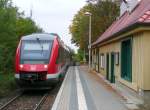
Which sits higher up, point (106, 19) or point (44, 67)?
point (106, 19)

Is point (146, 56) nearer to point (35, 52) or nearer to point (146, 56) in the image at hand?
point (146, 56)

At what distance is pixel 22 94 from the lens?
77.4ft

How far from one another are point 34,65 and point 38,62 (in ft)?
0.93

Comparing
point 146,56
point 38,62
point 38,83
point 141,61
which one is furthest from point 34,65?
point 146,56

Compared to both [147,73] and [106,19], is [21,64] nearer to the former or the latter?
[147,73]

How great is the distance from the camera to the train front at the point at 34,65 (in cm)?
2239

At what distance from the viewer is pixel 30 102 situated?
20.4 m

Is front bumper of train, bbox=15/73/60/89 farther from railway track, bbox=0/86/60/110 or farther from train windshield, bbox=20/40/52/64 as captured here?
train windshield, bbox=20/40/52/64

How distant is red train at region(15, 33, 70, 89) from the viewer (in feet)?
73.5

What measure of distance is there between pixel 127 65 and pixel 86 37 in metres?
42.5

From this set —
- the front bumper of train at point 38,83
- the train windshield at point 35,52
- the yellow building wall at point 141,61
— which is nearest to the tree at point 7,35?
the train windshield at point 35,52

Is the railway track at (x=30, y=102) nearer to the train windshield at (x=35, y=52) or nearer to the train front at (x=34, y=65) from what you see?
the train front at (x=34, y=65)

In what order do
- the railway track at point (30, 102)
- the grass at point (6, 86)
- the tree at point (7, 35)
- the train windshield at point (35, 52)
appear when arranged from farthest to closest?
the tree at point (7, 35), the grass at point (6, 86), the train windshield at point (35, 52), the railway track at point (30, 102)

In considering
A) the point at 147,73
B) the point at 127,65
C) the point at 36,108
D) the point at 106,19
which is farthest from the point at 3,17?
the point at 106,19
